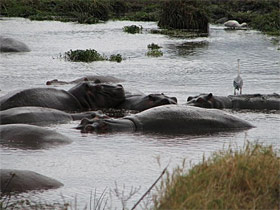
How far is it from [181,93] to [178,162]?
5.45 m

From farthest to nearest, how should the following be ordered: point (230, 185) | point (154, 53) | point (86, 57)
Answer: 1. point (154, 53)
2. point (86, 57)
3. point (230, 185)

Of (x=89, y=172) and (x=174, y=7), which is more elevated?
(x=174, y=7)

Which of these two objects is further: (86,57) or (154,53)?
(154,53)

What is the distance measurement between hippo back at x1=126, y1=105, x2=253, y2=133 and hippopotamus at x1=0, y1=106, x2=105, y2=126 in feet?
2.19

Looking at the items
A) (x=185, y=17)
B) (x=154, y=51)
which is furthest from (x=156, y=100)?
(x=185, y=17)

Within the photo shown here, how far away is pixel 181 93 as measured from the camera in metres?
12.9

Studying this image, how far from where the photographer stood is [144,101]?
10523 millimetres

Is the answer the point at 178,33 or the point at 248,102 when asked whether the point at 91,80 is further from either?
the point at 178,33

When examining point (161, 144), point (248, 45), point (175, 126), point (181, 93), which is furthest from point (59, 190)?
point (248, 45)

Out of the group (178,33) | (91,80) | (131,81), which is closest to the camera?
(91,80)

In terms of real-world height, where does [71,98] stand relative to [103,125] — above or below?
above

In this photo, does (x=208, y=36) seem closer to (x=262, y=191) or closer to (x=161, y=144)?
(x=161, y=144)

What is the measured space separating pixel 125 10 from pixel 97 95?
34437mm

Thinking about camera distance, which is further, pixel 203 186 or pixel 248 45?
pixel 248 45
